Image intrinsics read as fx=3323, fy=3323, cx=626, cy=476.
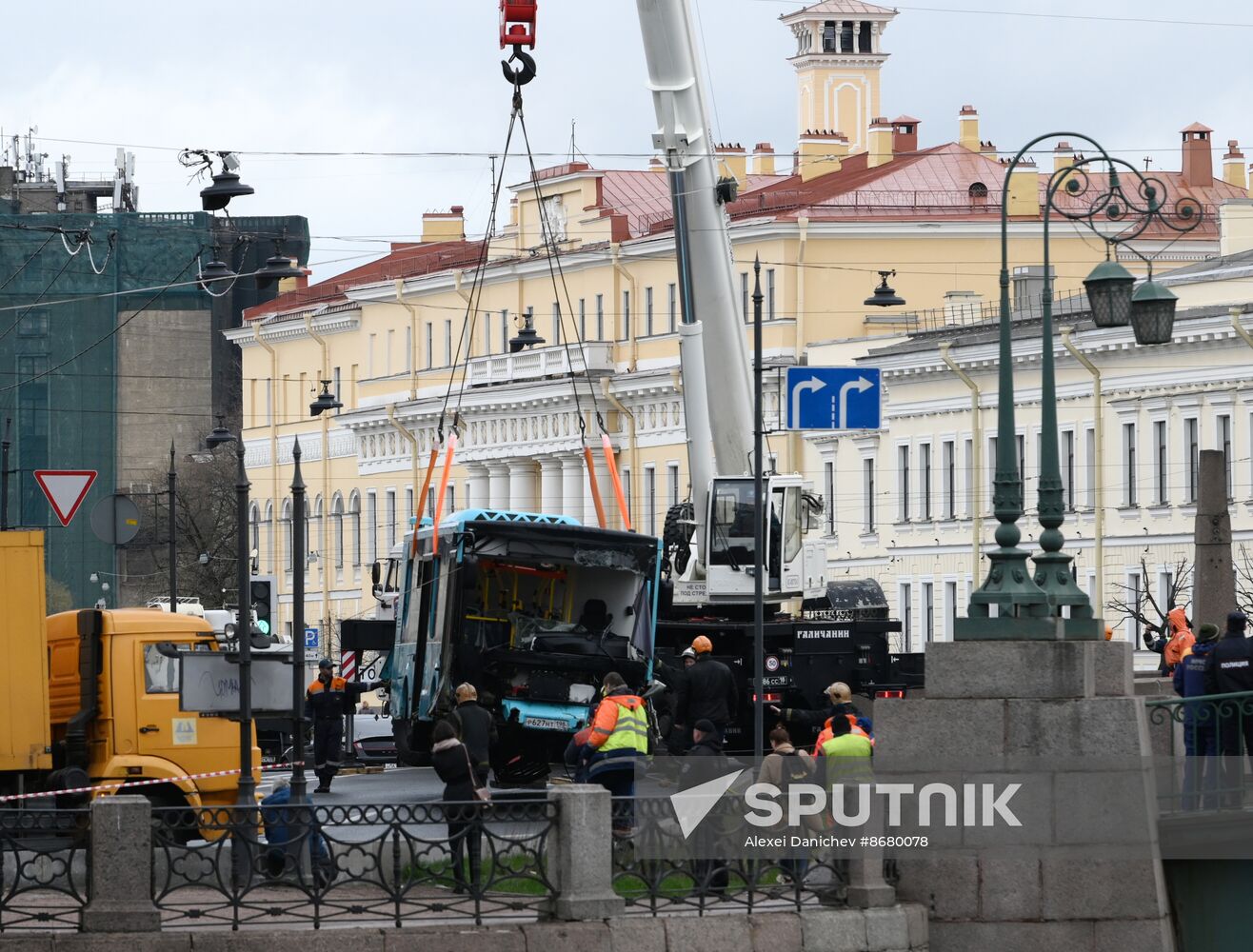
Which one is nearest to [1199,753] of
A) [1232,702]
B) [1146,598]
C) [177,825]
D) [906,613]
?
[1232,702]

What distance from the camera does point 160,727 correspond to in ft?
85.4

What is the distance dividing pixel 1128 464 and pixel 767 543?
3017cm

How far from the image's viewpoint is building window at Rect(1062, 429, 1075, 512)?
223 ft

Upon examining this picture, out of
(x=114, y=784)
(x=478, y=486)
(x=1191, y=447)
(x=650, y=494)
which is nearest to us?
(x=114, y=784)

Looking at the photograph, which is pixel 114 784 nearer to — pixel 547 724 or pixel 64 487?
pixel 64 487

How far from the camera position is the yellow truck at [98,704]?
24656mm

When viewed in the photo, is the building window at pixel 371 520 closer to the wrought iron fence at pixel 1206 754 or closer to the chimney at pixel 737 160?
the chimney at pixel 737 160

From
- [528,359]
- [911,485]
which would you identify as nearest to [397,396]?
[528,359]

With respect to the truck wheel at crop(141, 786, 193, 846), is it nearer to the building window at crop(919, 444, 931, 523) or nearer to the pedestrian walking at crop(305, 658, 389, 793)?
the pedestrian walking at crop(305, 658, 389, 793)

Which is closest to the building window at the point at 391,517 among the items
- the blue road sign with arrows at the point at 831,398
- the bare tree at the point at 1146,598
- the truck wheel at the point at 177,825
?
the bare tree at the point at 1146,598

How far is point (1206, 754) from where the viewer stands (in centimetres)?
2175

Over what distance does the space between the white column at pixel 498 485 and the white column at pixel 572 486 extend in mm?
3689

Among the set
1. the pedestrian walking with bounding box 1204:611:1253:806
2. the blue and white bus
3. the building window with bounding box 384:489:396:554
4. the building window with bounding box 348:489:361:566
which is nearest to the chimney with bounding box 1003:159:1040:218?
the building window with bounding box 384:489:396:554

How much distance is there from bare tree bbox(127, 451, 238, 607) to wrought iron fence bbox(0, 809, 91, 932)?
6610 cm
